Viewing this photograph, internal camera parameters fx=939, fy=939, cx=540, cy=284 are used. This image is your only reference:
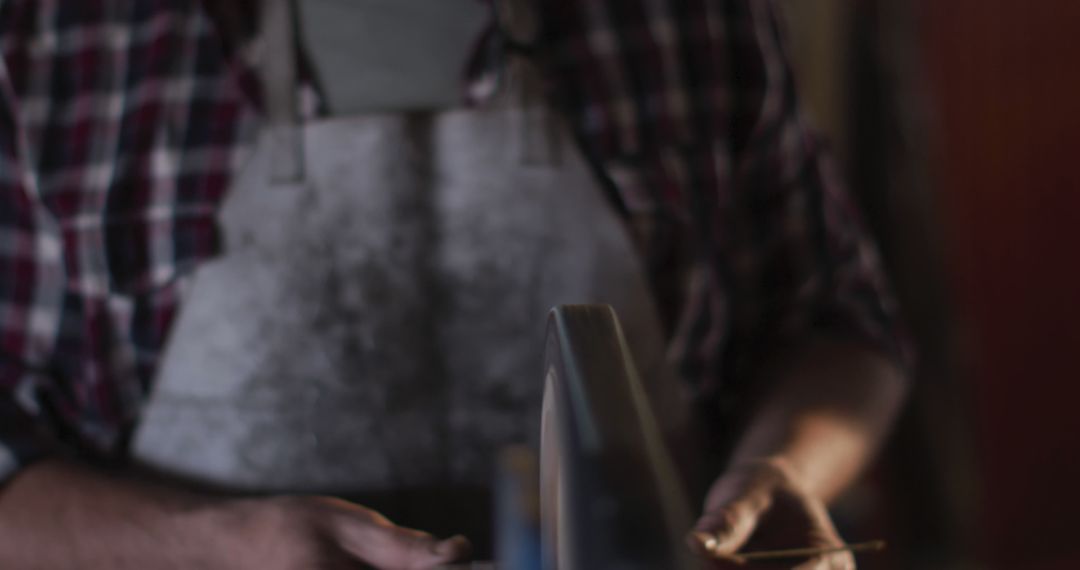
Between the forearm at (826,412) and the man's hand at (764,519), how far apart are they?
0.26 ft

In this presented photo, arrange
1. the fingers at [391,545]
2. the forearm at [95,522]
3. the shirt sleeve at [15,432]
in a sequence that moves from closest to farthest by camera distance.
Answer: the fingers at [391,545] < the forearm at [95,522] < the shirt sleeve at [15,432]

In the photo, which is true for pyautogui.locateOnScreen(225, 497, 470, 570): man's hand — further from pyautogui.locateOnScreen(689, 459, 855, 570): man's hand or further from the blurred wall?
the blurred wall

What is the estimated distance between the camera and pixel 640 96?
0.80m

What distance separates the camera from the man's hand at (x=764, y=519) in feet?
1.51

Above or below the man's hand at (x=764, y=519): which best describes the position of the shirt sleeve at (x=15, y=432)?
below

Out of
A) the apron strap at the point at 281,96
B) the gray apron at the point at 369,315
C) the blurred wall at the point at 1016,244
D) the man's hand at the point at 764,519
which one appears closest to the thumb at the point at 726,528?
the man's hand at the point at 764,519

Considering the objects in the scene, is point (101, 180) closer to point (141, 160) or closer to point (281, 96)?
point (141, 160)

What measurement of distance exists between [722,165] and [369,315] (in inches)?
13.1

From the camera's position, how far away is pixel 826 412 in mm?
764

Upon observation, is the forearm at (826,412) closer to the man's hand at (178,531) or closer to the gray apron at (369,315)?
the gray apron at (369,315)

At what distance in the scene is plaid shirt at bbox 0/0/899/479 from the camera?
0.70 meters

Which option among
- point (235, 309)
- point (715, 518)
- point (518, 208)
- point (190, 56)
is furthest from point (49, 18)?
point (715, 518)

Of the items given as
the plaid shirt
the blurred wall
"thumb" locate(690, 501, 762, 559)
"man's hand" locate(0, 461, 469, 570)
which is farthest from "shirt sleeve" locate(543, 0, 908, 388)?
the blurred wall

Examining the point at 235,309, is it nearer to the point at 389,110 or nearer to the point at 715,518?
the point at 389,110
